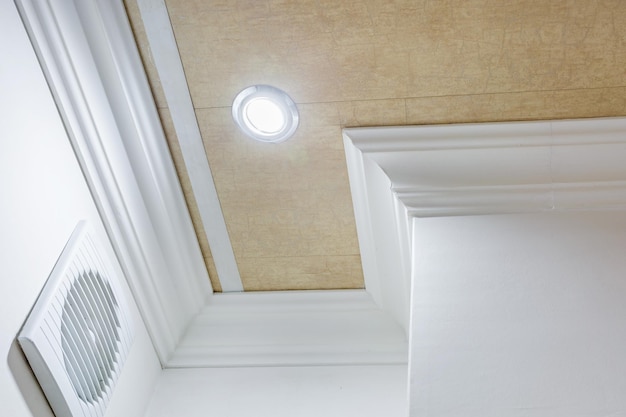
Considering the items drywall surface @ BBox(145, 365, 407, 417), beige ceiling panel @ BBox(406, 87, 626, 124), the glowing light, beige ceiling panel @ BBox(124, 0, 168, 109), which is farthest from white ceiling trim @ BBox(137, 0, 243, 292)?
beige ceiling panel @ BBox(406, 87, 626, 124)

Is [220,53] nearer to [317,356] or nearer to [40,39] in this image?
[40,39]

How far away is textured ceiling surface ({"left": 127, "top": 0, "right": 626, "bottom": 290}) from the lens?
53.3 inches

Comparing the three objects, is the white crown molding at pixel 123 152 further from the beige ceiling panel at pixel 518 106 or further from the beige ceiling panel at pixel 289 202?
the beige ceiling panel at pixel 518 106

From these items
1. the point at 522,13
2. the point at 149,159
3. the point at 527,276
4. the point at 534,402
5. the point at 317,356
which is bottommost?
the point at 534,402

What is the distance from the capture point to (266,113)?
5.01 feet

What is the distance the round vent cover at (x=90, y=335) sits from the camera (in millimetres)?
1303

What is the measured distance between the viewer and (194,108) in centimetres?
152

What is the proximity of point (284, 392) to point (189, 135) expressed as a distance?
57cm

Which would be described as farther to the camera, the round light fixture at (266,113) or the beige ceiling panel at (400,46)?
the round light fixture at (266,113)

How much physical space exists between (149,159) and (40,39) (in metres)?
0.34

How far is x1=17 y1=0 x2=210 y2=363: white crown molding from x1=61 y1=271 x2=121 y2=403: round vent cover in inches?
5.3

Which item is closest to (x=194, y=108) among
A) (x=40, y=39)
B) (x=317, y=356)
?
(x=40, y=39)

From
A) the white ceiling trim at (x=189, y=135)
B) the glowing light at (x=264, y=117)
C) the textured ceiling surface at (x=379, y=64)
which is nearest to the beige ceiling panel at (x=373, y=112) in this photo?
the textured ceiling surface at (x=379, y=64)

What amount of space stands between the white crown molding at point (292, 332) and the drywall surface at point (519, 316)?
1.23 ft
